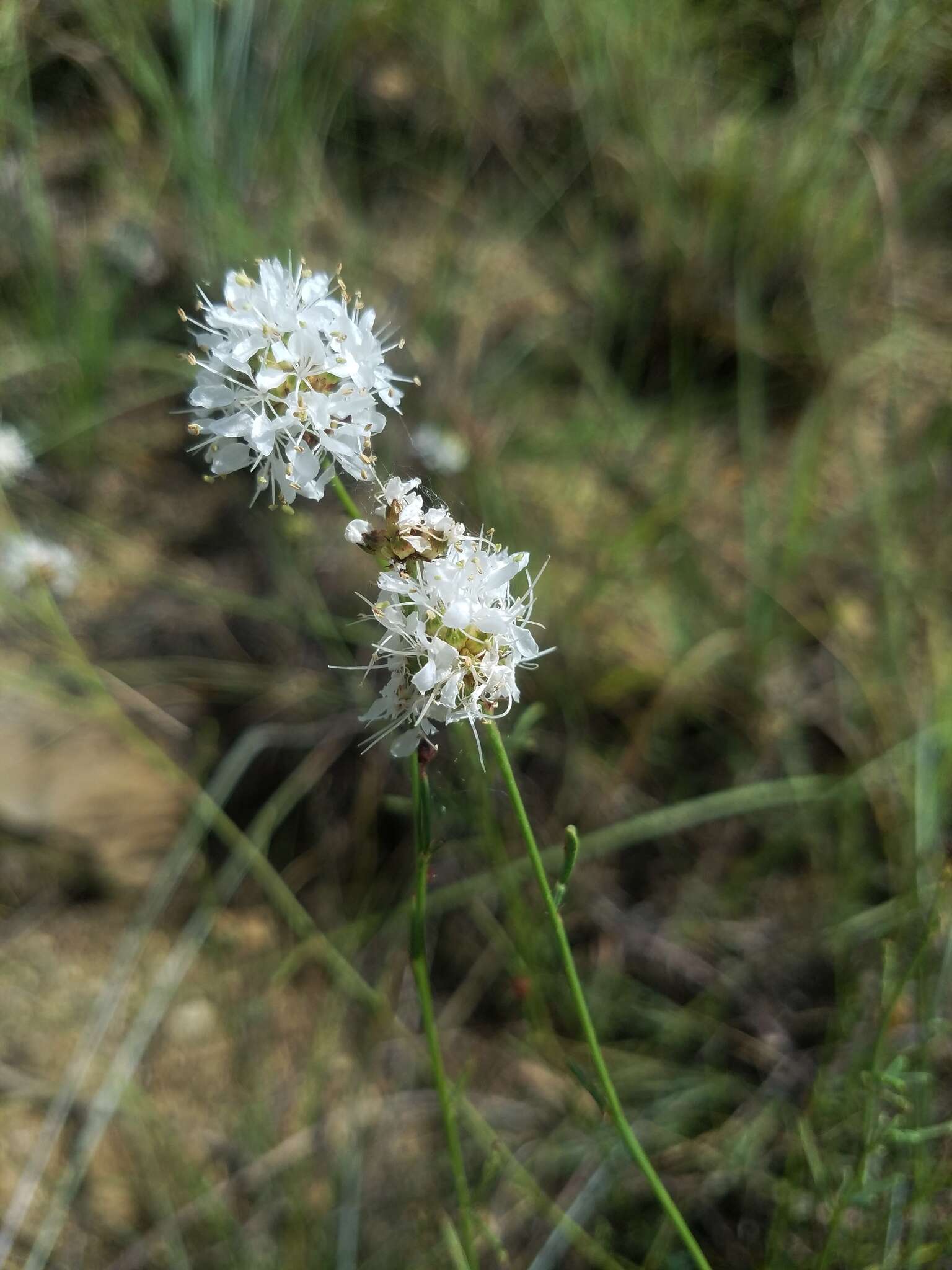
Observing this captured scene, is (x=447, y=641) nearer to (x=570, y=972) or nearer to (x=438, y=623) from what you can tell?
(x=438, y=623)

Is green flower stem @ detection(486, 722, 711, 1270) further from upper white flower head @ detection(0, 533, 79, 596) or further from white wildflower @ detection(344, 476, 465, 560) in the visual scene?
upper white flower head @ detection(0, 533, 79, 596)

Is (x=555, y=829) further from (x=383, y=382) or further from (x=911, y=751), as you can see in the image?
(x=383, y=382)

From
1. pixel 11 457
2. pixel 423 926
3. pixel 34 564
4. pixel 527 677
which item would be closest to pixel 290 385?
pixel 423 926

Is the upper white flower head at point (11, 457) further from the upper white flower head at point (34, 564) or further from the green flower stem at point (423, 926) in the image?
the green flower stem at point (423, 926)

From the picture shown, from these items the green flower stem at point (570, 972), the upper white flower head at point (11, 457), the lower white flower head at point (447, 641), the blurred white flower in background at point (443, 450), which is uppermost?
the upper white flower head at point (11, 457)

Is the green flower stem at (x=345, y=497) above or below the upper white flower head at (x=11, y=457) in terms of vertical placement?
below

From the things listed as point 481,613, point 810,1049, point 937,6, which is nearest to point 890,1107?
point 810,1049

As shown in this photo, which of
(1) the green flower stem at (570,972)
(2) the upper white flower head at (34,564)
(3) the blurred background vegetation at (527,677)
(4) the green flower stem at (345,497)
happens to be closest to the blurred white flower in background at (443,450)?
(3) the blurred background vegetation at (527,677)
